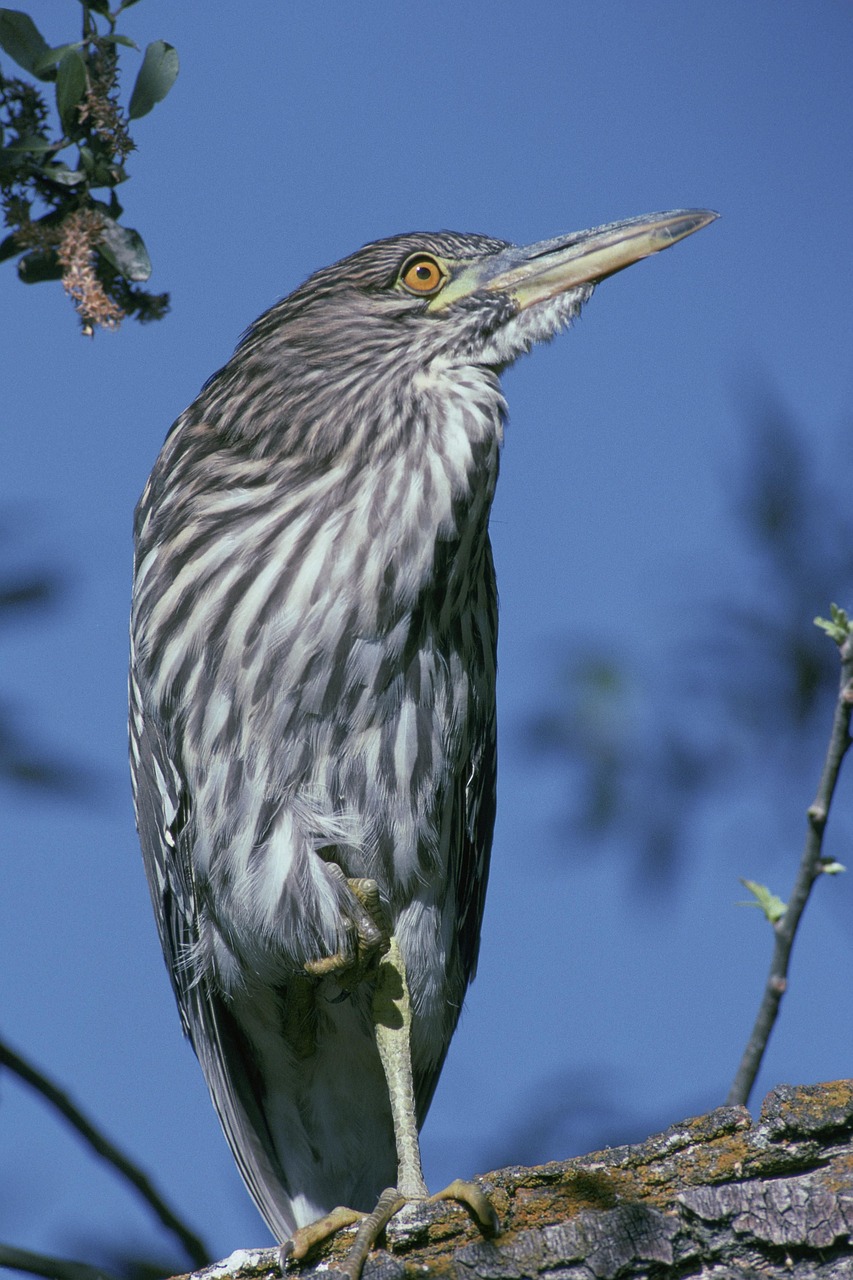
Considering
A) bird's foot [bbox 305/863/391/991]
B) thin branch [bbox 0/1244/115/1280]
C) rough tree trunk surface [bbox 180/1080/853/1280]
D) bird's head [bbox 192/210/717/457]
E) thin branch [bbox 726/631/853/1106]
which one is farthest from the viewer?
bird's head [bbox 192/210/717/457]

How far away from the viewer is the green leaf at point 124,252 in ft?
7.00

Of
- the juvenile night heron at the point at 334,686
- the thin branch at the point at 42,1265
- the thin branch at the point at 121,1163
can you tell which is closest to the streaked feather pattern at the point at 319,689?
the juvenile night heron at the point at 334,686

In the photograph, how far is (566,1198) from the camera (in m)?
1.84

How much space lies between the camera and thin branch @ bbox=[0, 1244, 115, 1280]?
237cm

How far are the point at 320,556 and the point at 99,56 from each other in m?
0.99

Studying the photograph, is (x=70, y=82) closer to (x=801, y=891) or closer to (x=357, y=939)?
(x=357, y=939)

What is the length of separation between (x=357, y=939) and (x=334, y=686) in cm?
50

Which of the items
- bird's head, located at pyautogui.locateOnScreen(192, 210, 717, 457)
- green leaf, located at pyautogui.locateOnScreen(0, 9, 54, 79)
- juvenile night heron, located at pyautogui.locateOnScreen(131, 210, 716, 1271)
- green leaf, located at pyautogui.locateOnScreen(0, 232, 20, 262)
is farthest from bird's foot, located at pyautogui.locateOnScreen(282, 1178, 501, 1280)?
green leaf, located at pyautogui.locateOnScreen(0, 9, 54, 79)

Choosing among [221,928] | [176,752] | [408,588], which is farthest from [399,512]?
[221,928]

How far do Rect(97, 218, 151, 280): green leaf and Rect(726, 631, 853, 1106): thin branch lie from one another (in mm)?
1287

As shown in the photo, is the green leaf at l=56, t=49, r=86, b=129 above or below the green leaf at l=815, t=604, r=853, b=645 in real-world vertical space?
above

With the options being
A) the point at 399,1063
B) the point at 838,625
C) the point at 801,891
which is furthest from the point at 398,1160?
the point at 838,625

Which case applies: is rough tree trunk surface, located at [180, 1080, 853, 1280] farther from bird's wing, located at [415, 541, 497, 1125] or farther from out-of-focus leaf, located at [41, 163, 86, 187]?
out-of-focus leaf, located at [41, 163, 86, 187]

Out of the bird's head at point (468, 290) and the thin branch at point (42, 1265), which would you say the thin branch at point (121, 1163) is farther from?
the bird's head at point (468, 290)
